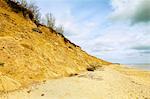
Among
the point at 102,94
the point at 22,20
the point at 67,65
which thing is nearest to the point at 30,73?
the point at 102,94

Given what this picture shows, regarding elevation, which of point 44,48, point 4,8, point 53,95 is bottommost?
point 53,95

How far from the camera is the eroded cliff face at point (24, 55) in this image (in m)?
24.2

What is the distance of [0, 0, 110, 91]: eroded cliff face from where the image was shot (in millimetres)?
24178

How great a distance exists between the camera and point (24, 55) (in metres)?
28.0

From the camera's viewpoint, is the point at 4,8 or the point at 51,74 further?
the point at 4,8

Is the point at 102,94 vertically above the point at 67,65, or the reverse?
the point at 67,65

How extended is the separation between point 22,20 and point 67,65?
889 centimetres

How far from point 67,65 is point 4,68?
1332 centimetres

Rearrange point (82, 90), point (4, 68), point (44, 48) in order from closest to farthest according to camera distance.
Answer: point (82, 90) < point (4, 68) < point (44, 48)

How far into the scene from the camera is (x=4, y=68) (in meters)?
23.8

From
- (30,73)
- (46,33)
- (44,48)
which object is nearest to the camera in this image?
(30,73)

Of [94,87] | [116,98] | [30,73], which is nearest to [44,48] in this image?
[30,73]

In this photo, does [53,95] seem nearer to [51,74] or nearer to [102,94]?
[102,94]

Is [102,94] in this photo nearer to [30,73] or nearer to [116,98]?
[116,98]
